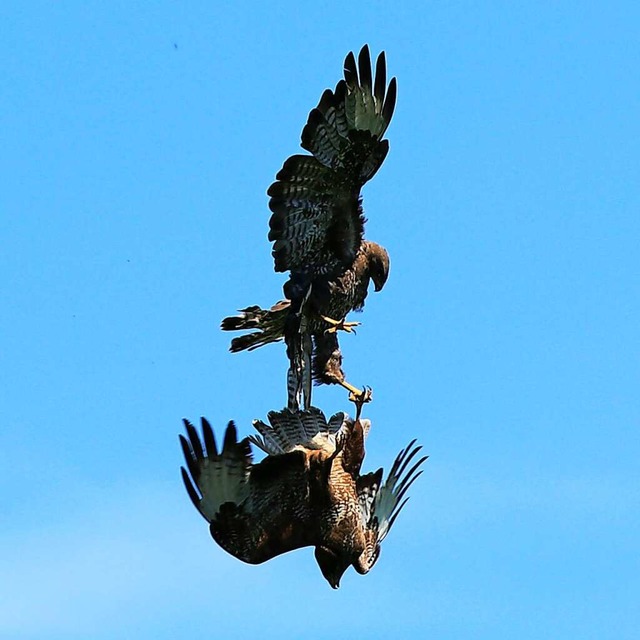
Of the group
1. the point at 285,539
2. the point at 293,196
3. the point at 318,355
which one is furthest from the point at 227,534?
the point at 293,196

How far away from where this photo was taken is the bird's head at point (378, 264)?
1636 centimetres

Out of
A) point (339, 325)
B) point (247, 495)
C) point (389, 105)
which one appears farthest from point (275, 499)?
point (389, 105)

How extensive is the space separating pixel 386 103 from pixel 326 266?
131 cm

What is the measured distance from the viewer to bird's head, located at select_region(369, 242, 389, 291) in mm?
16359

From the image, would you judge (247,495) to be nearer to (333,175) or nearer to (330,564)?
(330,564)

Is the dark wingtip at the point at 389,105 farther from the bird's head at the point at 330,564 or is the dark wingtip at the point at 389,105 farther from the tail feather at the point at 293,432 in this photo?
the bird's head at the point at 330,564

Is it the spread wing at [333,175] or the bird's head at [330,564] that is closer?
the spread wing at [333,175]

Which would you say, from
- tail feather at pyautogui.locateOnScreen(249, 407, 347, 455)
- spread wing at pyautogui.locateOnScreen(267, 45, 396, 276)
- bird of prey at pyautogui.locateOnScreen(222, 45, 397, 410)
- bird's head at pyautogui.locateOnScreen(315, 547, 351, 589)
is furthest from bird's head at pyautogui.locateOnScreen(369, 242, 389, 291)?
bird's head at pyautogui.locateOnScreen(315, 547, 351, 589)

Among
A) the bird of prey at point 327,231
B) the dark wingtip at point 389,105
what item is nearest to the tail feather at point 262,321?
the bird of prey at point 327,231

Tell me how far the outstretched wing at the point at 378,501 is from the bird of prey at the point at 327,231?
87 cm

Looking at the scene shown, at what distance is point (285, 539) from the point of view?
16.0 meters

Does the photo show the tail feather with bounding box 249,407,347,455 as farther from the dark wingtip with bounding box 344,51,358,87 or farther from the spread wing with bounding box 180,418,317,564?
the dark wingtip with bounding box 344,51,358,87

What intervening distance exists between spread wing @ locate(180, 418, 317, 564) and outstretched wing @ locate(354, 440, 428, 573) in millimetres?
713

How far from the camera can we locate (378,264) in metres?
16.4
